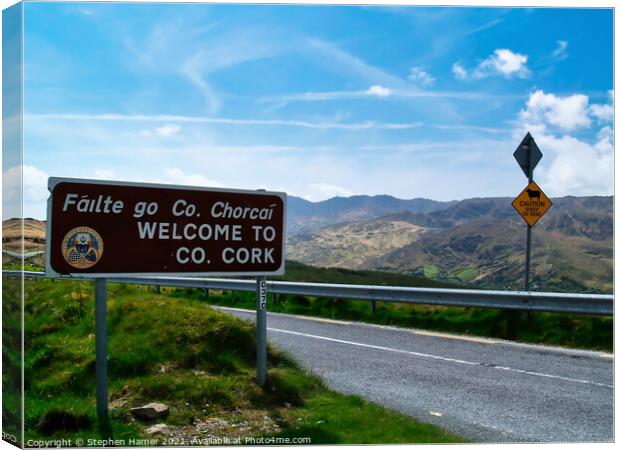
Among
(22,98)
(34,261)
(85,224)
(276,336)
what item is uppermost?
(22,98)

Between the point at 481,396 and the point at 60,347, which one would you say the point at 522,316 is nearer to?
the point at 481,396

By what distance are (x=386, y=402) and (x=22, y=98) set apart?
13.5 ft

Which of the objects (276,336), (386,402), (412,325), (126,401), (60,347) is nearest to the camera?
(126,401)

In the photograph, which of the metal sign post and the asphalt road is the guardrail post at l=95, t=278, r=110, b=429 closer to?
the asphalt road

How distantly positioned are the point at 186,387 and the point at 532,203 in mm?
7358

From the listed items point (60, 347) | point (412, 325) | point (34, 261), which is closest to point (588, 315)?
point (412, 325)

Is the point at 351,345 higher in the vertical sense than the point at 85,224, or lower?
lower

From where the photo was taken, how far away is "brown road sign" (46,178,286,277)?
4.23 metres

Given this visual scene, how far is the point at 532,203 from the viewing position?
1023 centimetres

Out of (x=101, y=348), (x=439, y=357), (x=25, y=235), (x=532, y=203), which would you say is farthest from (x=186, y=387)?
(x=532, y=203)

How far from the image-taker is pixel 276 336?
10.1 m

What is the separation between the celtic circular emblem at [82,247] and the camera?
13.9 feet

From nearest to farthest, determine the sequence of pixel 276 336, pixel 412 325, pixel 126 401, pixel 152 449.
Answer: pixel 152 449, pixel 126 401, pixel 276 336, pixel 412 325

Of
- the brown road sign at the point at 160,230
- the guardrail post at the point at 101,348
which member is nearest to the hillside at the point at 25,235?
the brown road sign at the point at 160,230
